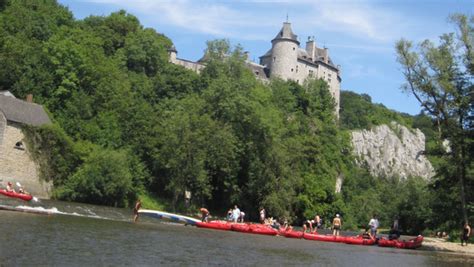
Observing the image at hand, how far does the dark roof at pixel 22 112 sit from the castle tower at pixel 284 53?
2640 inches

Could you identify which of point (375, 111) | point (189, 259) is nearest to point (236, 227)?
point (189, 259)

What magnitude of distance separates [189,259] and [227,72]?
5824 cm

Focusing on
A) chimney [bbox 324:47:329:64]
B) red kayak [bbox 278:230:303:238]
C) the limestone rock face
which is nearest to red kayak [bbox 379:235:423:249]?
red kayak [bbox 278:230:303:238]

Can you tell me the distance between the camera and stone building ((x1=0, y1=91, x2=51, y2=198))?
45.9m

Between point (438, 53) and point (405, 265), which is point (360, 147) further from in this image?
point (405, 265)

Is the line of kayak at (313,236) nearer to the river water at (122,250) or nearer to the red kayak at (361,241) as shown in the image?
the red kayak at (361,241)

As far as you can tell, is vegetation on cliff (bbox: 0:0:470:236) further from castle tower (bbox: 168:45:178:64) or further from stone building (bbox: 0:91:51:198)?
castle tower (bbox: 168:45:178:64)

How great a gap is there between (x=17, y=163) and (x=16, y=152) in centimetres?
92

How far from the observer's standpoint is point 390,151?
132250mm

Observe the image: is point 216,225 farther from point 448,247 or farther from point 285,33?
point 285,33

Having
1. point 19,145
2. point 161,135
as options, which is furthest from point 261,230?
point 161,135

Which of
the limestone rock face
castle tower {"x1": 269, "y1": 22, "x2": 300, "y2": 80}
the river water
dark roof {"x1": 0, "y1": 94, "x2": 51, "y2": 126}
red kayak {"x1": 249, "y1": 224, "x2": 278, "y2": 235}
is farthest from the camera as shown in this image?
the limestone rock face

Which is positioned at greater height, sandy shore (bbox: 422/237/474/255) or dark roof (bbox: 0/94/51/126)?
dark roof (bbox: 0/94/51/126)

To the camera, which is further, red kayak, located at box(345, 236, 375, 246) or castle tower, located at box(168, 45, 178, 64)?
castle tower, located at box(168, 45, 178, 64)
